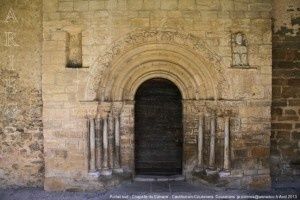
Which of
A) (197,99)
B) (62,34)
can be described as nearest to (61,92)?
(62,34)

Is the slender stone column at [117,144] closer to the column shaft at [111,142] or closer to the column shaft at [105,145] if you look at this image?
the column shaft at [111,142]

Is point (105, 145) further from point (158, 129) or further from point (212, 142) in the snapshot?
point (212, 142)

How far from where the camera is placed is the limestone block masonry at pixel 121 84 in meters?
6.16

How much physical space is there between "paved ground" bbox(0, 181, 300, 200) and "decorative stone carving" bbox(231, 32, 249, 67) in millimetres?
2116

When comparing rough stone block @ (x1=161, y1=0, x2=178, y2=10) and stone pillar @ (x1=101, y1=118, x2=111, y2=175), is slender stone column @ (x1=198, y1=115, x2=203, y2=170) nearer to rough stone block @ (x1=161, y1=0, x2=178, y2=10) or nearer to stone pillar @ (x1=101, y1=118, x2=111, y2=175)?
stone pillar @ (x1=101, y1=118, x2=111, y2=175)

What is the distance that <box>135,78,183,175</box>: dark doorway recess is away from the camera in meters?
6.82

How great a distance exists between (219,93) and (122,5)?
84.7 inches

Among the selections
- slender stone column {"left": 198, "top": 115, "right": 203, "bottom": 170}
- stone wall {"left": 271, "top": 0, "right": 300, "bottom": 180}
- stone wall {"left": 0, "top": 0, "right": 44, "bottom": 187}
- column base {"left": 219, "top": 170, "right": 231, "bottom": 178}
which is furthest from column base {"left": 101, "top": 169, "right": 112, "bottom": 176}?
stone wall {"left": 271, "top": 0, "right": 300, "bottom": 180}

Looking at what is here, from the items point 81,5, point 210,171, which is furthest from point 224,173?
point 81,5

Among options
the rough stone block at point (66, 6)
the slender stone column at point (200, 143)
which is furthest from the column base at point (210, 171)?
the rough stone block at point (66, 6)

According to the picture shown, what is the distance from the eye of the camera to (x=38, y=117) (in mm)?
6527

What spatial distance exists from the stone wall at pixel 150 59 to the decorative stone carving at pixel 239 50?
0.02 metres

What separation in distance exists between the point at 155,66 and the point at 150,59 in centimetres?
17

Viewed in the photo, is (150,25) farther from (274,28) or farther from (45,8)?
(274,28)
